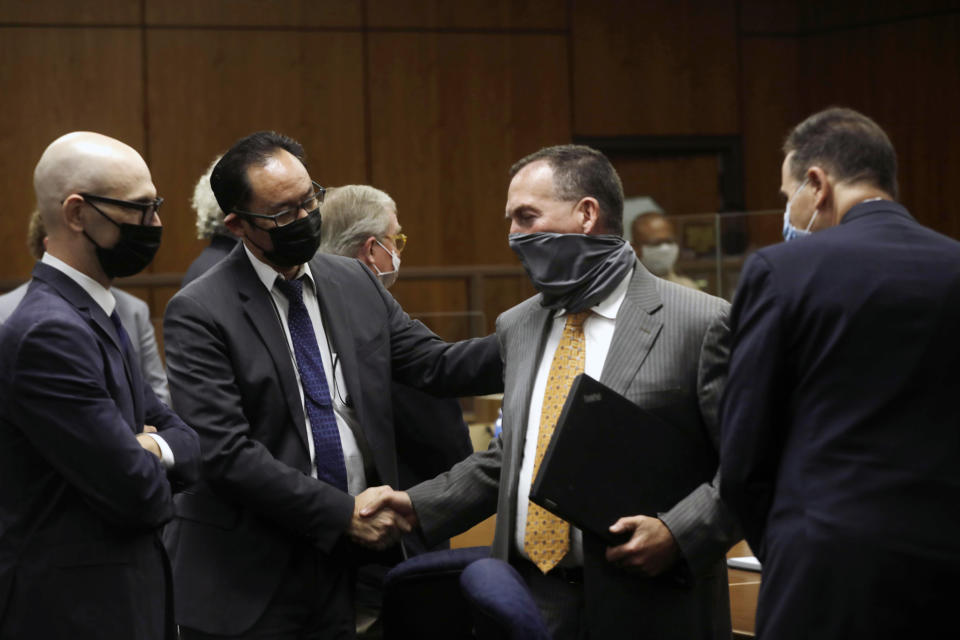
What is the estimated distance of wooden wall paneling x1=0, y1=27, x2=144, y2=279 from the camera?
6.87 m

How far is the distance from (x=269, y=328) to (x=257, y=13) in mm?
5389

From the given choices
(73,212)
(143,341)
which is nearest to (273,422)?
(73,212)

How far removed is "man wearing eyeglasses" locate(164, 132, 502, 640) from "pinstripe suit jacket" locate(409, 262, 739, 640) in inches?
14.3

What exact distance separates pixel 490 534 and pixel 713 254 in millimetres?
2525

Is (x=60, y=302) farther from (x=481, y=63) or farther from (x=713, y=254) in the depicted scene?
(x=481, y=63)

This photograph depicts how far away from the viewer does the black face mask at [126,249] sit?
2061 millimetres

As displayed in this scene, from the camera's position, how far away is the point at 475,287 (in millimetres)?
6805

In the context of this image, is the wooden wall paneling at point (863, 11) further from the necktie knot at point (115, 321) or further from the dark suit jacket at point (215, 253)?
the necktie knot at point (115, 321)

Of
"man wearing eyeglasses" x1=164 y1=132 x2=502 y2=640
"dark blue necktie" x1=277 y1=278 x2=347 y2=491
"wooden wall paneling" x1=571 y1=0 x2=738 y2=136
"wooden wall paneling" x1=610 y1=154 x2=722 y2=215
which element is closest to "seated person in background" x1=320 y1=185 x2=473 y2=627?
"man wearing eyeglasses" x1=164 y1=132 x2=502 y2=640

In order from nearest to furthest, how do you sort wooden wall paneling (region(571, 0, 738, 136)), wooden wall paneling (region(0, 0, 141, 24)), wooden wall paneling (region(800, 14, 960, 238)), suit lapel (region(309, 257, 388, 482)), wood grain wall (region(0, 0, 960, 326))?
suit lapel (region(309, 257, 388, 482)) → wooden wall paneling (region(0, 0, 141, 24)) → wood grain wall (region(0, 0, 960, 326)) → wooden wall paneling (region(800, 14, 960, 238)) → wooden wall paneling (region(571, 0, 738, 136))

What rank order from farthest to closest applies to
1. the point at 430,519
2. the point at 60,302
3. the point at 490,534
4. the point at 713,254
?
the point at 713,254
the point at 490,534
the point at 430,519
the point at 60,302

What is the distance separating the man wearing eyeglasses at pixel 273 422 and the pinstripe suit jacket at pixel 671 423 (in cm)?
36

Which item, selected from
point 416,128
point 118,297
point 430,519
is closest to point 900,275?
point 430,519

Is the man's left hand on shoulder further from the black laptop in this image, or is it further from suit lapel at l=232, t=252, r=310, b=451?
suit lapel at l=232, t=252, r=310, b=451
